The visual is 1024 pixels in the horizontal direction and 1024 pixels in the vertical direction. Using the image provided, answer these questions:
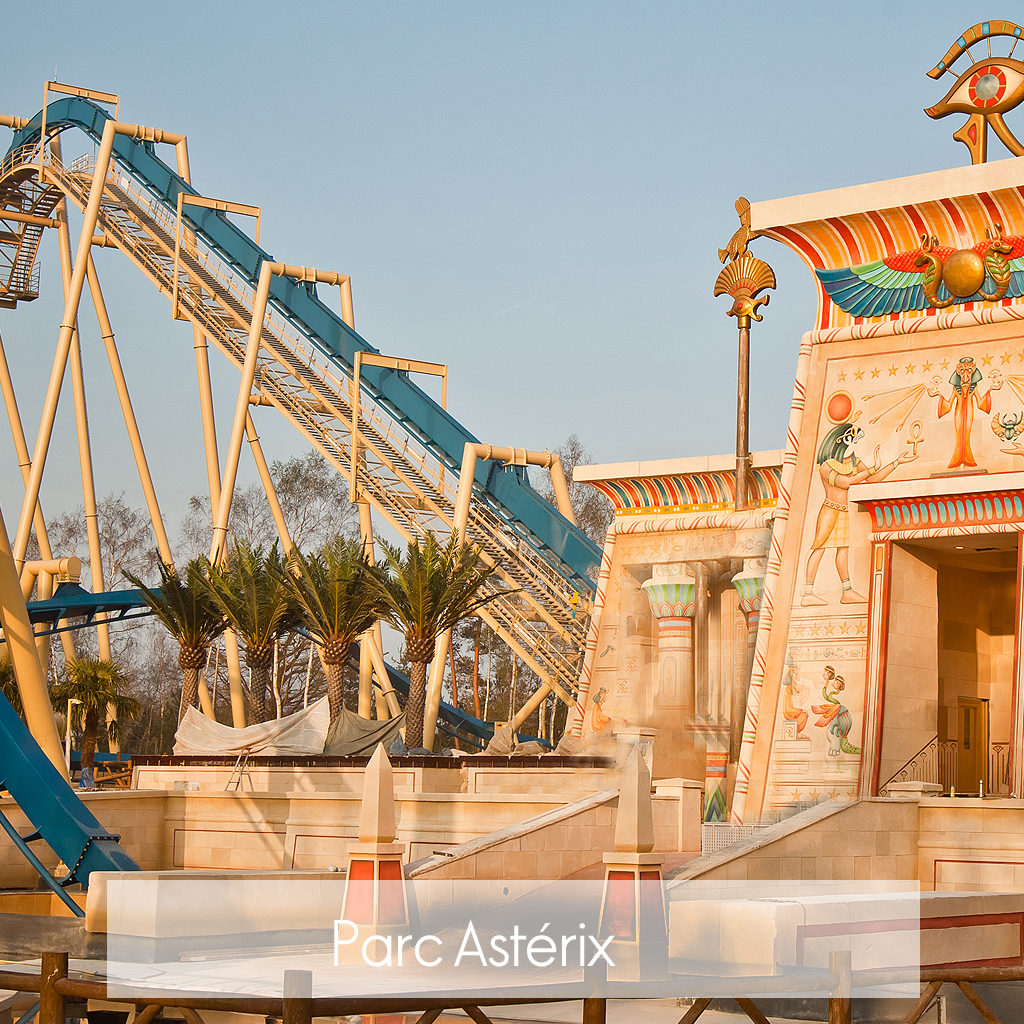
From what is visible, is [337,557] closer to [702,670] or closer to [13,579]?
[702,670]

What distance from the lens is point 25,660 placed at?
11.9m

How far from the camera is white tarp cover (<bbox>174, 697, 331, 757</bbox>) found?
22.2 meters

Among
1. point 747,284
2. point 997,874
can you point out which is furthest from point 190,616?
point 997,874

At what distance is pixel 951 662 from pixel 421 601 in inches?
319

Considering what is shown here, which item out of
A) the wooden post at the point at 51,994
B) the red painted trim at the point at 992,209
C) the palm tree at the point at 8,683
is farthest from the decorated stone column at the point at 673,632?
the wooden post at the point at 51,994

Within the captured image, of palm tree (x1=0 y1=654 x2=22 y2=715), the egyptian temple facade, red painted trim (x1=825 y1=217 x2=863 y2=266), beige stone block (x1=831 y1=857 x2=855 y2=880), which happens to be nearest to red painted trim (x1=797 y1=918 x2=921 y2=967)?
beige stone block (x1=831 y1=857 x2=855 y2=880)

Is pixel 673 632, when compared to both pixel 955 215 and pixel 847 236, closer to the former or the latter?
pixel 847 236

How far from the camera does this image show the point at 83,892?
12.9 metres

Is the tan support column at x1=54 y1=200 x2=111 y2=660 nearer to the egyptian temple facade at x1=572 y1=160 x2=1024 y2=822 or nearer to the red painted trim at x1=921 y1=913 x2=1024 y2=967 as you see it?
the egyptian temple facade at x1=572 y1=160 x2=1024 y2=822

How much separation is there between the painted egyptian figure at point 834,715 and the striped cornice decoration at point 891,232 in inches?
187

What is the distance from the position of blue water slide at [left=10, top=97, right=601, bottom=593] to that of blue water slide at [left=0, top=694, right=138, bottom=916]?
16259 millimetres

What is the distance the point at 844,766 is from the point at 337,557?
10.6m

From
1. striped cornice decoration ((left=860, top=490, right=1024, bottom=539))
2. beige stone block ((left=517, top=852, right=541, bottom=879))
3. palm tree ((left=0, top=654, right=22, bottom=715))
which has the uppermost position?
striped cornice decoration ((left=860, top=490, right=1024, bottom=539))

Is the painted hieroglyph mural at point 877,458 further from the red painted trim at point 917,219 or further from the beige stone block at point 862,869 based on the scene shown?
the beige stone block at point 862,869
